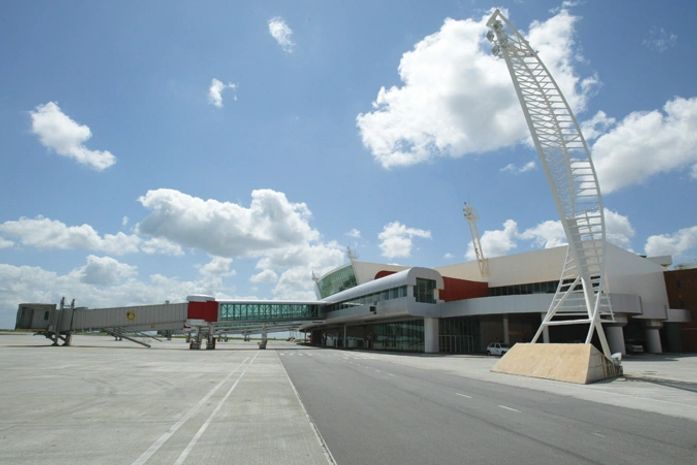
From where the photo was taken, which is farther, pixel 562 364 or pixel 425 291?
pixel 425 291

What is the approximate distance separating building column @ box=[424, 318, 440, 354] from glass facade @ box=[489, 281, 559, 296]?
17879 mm

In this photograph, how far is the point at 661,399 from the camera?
1515 centimetres

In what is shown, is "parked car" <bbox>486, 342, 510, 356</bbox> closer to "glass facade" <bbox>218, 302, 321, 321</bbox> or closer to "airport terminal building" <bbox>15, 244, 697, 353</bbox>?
"airport terminal building" <bbox>15, 244, 697, 353</bbox>

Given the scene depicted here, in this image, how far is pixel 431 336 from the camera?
55.5 metres

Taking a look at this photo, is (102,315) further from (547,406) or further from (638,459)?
(638,459)

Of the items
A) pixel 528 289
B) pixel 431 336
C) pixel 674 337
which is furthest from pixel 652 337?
pixel 431 336

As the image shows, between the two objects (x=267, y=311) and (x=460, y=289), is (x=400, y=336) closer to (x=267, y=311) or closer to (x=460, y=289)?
(x=460, y=289)

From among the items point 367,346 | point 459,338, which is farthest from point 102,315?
point 459,338

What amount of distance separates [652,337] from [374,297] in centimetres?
3494

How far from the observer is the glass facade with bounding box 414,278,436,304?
5501 centimetres

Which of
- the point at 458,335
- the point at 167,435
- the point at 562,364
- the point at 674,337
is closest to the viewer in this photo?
the point at 167,435

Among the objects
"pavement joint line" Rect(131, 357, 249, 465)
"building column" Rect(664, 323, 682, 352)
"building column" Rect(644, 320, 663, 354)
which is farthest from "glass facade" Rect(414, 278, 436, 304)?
"pavement joint line" Rect(131, 357, 249, 465)

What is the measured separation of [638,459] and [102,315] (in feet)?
205

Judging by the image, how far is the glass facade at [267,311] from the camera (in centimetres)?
7338
